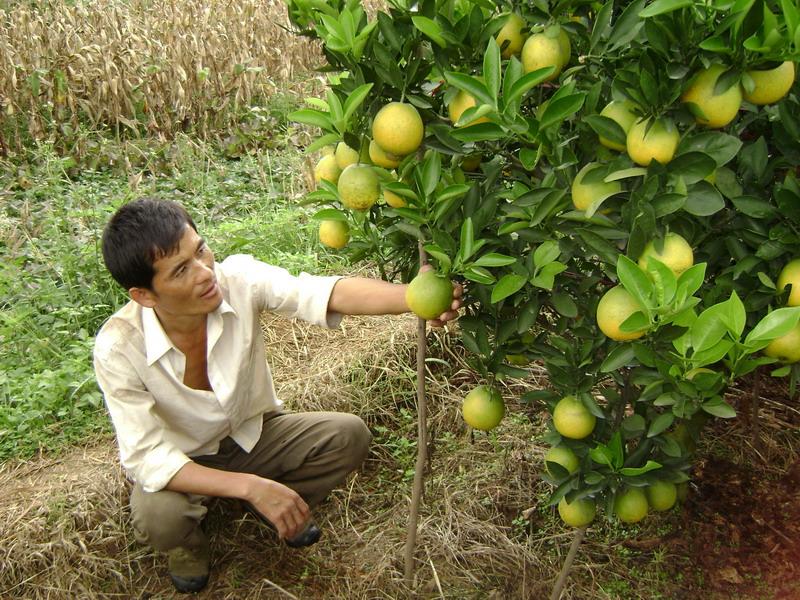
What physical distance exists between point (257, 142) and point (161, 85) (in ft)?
3.08

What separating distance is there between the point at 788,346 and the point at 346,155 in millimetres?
979

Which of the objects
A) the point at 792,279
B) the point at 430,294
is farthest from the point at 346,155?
the point at 792,279

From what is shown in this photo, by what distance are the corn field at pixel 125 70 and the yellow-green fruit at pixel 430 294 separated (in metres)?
4.90

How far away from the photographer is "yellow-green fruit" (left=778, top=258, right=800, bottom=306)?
1328 mm

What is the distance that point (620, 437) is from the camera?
161cm

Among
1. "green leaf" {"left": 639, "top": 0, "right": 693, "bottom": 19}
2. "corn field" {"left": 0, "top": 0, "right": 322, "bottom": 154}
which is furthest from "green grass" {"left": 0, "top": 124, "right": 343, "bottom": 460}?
"green leaf" {"left": 639, "top": 0, "right": 693, "bottom": 19}

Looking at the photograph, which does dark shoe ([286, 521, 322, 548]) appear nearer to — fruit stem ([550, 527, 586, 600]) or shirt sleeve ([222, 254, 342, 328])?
shirt sleeve ([222, 254, 342, 328])

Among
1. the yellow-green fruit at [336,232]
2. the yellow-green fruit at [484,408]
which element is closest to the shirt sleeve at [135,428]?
the yellow-green fruit at [336,232]

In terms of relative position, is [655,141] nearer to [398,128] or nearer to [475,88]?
[475,88]

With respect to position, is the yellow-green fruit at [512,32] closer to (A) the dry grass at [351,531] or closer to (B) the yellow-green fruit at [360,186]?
(B) the yellow-green fruit at [360,186]

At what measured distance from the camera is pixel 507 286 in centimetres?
151

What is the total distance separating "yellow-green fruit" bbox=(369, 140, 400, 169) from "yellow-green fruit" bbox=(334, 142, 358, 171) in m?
0.10

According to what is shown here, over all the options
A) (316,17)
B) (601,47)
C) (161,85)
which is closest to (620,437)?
(601,47)

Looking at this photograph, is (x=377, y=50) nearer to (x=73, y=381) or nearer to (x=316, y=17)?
(x=316, y=17)
